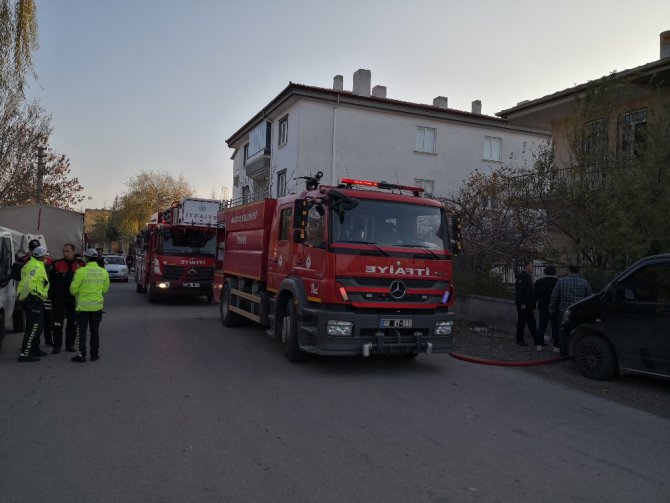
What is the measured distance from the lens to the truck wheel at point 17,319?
10695 mm

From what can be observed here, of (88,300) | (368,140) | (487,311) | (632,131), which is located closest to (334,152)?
(368,140)

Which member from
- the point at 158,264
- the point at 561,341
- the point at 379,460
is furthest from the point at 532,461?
the point at 158,264

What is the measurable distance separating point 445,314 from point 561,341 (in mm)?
2101

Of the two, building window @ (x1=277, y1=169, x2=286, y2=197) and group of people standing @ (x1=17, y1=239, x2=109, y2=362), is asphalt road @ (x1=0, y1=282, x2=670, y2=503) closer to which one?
group of people standing @ (x1=17, y1=239, x2=109, y2=362)

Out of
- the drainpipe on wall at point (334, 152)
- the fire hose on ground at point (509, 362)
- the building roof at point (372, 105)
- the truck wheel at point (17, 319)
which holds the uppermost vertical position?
the building roof at point (372, 105)

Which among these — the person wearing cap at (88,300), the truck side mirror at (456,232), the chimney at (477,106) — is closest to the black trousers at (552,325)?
the truck side mirror at (456,232)

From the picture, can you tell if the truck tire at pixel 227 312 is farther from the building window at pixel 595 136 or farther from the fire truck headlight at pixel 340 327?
the building window at pixel 595 136

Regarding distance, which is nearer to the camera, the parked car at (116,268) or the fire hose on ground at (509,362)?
the fire hose on ground at (509,362)

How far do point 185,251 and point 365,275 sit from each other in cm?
1076

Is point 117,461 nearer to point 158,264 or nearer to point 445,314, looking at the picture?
point 445,314

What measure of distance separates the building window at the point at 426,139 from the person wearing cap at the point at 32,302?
21129mm

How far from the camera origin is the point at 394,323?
7.69 meters

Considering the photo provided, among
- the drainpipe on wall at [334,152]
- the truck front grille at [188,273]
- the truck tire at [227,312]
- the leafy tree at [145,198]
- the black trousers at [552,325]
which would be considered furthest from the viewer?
the leafy tree at [145,198]

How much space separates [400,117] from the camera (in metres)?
26.2
